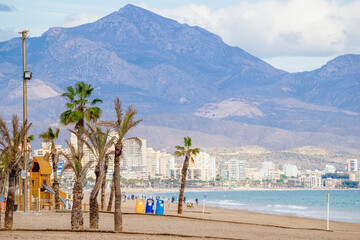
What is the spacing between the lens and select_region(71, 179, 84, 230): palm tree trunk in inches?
1224

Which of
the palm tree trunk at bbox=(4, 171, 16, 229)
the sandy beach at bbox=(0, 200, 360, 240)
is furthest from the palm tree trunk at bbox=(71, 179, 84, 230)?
the palm tree trunk at bbox=(4, 171, 16, 229)

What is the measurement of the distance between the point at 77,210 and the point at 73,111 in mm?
9788

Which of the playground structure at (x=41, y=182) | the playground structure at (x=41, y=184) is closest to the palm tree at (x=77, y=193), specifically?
the playground structure at (x=41, y=184)

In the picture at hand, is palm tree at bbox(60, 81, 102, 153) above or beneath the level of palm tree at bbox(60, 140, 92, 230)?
above

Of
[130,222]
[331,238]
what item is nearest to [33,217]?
[130,222]

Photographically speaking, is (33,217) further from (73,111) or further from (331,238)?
(331,238)

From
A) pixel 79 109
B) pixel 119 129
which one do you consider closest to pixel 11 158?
pixel 119 129

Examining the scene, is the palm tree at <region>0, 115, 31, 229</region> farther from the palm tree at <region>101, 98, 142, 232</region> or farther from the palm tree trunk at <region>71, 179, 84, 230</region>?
the palm tree at <region>101, 98, 142, 232</region>

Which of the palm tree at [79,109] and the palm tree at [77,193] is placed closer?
the palm tree at [77,193]

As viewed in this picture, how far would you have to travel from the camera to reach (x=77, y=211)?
31.5 m

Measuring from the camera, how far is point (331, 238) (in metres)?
34.9

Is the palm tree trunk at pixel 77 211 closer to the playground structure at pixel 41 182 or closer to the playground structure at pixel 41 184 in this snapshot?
the playground structure at pixel 41 184

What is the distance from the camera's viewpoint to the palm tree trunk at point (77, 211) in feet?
102

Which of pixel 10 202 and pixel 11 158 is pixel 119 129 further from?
pixel 10 202
